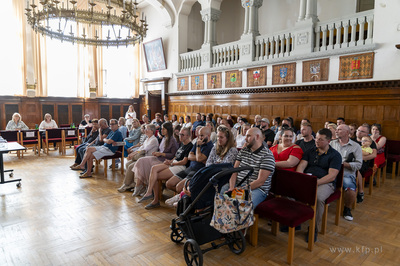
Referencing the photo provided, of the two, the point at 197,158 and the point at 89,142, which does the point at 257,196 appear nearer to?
the point at 197,158

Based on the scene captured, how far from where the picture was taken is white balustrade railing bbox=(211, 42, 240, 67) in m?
9.62

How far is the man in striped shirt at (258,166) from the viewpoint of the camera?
9.41 ft

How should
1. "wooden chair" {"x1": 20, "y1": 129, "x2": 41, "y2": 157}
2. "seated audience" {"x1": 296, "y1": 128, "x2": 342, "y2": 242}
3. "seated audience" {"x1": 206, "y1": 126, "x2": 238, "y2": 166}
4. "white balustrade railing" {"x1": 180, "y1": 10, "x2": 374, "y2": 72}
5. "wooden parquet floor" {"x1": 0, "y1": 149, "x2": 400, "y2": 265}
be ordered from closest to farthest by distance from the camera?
"wooden parquet floor" {"x1": 0, "y1": 149, "x2": 400, "y2": 265} < "seated audience" {"x1": 296, "y1": 128, "x2": 342, "y2": 242} < "seated audience" {"x1": 206, "y1": 126, "x2": 238, "y2": 166} < "white balustrade railing" {"x1": 180, "y1": 10, "x2": 374, "y2": 72} < "wooden chair" {"x1": 20, "y1": 129, "x2": 41, "y2": 157}

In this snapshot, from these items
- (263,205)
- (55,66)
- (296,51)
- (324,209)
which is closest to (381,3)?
(296,51)

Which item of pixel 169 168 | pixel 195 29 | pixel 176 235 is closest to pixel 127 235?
pixel 176 235

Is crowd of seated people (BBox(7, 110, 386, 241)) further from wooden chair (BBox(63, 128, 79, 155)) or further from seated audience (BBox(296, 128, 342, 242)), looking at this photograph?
wooden chair (BBox(63, 128, 79, 155))

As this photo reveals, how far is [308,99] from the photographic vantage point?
25.5ft

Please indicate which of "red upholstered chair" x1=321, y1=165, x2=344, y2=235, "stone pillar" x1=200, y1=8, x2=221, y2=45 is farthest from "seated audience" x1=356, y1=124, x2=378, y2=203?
"stone pillar" x1=200, y1=8, x2=221, y2=45

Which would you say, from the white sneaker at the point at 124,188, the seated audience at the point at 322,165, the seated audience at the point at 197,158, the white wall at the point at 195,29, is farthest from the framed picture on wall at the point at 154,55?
the seated audience at the point at 322,165

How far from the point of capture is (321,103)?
7.51 metres

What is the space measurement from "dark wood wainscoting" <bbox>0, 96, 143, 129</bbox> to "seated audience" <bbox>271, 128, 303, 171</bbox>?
11007mm

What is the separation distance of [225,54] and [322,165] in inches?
303

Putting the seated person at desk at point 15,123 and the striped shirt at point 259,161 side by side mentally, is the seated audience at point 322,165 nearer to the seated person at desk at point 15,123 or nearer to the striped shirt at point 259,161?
the striped shirt at point 259,161

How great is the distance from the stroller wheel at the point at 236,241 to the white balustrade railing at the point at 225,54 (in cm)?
773
